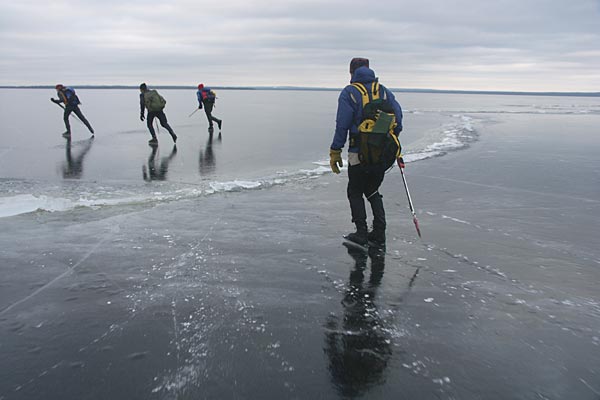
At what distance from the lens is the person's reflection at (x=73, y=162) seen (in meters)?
8.78

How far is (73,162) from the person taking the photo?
10203mm

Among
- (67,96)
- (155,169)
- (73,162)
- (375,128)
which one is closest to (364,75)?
(375,128)

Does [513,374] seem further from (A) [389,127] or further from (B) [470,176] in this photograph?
(B) [470,176]

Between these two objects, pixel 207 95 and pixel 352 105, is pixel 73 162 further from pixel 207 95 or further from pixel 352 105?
pixel 207 95

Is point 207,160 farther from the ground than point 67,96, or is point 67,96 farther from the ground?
point 67,96

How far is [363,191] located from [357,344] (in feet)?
8.31

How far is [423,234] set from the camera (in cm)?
544

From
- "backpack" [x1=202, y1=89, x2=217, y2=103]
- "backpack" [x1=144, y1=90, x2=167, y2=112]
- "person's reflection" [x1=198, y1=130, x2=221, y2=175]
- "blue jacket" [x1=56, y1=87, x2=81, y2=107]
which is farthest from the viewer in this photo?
"backpack" [x1=202, y1=89, x2=217, y2=103]

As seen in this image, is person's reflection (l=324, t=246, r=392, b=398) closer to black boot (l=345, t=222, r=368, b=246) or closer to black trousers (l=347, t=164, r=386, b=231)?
black boot (l=345, t=222, r=368, b=246)

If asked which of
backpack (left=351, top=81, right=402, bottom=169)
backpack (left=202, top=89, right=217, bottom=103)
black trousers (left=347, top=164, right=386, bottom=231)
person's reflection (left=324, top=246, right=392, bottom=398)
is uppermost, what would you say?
backpack (left=202, top=89, right=217, bottom=103)

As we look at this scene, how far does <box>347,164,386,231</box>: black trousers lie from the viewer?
16.7ft

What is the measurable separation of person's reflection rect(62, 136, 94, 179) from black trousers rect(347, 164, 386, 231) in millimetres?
5983

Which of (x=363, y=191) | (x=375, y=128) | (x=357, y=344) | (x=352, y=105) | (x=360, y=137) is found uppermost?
(x=352, y=105)

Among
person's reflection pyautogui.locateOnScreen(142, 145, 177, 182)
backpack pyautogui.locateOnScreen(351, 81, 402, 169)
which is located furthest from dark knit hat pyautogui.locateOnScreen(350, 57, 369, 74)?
person's reflection pyautogui.locateOnScreen(142, 145, 177, 182)
